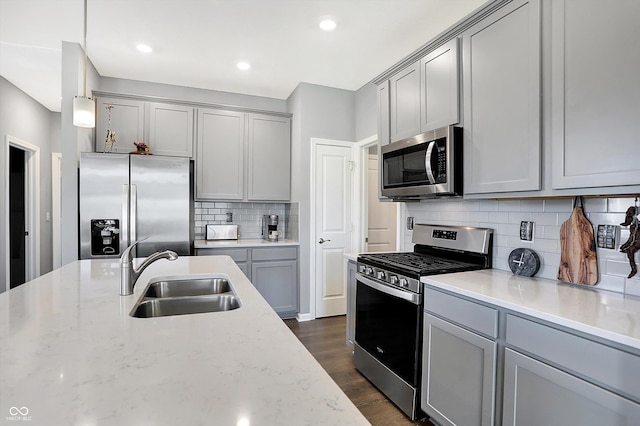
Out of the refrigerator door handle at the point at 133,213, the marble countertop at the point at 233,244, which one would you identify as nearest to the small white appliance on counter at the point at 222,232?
the marble countertop at the point at 233,244

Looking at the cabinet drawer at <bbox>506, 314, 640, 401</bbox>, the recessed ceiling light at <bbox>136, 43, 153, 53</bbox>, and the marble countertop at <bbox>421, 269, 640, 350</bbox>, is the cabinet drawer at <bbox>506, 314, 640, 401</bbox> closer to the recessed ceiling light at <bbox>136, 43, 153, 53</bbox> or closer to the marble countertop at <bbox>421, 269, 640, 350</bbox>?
the marble countertop at <bbox>421, 269, 640, 350</bbox>

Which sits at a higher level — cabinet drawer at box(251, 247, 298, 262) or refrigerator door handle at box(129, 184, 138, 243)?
refrigerator door handle at box(129, 184, 138, 243)

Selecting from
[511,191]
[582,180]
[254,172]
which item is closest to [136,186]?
[254,172]

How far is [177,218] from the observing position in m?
3.35

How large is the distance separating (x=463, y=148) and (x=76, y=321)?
2.13 metres

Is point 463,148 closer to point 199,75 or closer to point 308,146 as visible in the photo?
point 308,146

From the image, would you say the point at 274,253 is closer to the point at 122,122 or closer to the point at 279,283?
the point at 279,283

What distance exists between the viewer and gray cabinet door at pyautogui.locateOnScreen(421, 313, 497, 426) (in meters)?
1.57

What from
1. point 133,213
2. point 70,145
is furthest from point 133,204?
point 70,145

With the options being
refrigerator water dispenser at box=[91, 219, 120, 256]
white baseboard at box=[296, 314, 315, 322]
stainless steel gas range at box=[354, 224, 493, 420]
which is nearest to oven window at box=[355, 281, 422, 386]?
→ stainless steel gas range at box=[354, 224, 493, 420]

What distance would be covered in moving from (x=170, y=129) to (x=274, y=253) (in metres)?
1.84

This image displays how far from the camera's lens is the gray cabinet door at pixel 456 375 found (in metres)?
1.57

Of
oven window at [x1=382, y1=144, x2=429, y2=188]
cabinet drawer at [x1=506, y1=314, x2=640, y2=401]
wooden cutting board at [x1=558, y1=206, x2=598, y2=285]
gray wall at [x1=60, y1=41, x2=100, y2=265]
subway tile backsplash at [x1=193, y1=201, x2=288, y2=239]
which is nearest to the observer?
cabinet drawer at [x1=506, y1=314, x2=640, y2=401]

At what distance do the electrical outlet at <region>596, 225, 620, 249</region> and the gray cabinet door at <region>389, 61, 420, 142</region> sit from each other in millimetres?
1251
